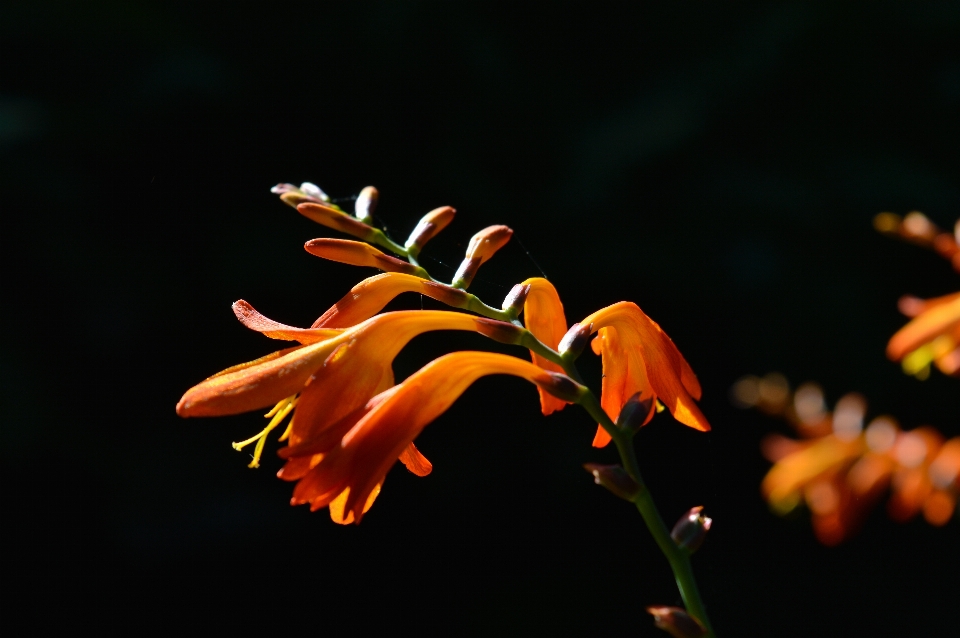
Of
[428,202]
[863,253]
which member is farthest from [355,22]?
[863,253]

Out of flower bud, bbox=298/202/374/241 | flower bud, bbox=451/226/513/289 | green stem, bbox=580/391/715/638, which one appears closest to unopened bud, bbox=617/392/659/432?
green stem, bbox=580/391/715/638

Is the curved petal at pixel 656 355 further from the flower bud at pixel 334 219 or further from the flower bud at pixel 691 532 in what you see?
the flower bud at pixel 334 219

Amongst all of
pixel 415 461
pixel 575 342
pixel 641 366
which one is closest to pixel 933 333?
pixel 641 366

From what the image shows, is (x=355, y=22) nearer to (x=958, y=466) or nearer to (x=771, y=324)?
(x=771, y=324)

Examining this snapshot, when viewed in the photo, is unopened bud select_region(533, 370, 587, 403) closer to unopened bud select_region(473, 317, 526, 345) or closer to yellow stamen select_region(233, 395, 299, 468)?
unopened bud select_region(473, 317, 526, 345)

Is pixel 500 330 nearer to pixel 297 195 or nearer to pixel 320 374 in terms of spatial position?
pixel 320 374

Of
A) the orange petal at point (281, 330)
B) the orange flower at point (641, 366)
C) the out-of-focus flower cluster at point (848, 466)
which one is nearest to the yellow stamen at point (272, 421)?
the orange petal at point (281, 330)

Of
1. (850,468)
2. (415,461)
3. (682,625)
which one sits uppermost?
(415,461)
